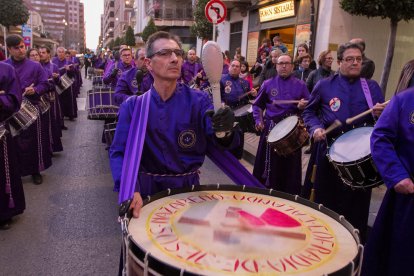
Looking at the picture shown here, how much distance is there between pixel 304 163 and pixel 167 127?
523 cm

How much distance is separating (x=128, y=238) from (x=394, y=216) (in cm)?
191

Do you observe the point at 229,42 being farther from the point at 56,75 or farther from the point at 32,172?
the point at 32,172

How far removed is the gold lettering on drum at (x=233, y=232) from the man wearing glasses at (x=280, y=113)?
3.03 metres

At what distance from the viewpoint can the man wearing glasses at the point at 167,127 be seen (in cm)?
247

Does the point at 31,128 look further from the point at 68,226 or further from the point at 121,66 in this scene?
the point at 121,66

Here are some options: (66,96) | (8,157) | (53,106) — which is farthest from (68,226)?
(66,96)

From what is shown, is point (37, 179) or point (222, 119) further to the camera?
point (37, 179)

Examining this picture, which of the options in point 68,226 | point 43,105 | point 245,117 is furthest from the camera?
point 245,117

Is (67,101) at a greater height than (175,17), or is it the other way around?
(175,17)

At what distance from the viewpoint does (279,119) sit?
5324 mm

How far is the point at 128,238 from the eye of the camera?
1.83m

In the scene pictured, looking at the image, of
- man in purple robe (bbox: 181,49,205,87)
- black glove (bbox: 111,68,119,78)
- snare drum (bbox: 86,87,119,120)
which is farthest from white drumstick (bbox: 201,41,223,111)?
man in purple robe (bbox: 181,49,205,87)

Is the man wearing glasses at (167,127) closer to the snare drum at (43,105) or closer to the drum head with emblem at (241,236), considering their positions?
the drum head with emblem at (241,236)

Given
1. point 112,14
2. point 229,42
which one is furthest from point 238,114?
point 112,14
